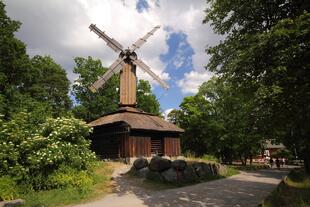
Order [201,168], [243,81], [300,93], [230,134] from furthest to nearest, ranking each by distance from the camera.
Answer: [230,134], [201,168], [243,81], [300,93]

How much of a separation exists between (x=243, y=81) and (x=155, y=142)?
737 inches

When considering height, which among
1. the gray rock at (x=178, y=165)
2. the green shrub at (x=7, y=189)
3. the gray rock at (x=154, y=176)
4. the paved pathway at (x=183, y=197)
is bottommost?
the paved pathway at (x=183, y=197)

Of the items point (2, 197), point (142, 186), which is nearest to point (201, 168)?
point (142, 186)

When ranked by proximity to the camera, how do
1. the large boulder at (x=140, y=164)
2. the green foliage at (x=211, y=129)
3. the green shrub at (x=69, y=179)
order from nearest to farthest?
the green shrub at (x=69, y=179), the large boulder at (x=140, y=164), the green foliage at (x=211, y=129)

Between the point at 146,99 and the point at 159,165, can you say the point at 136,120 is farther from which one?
the point at 146,99

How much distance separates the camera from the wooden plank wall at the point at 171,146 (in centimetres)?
3134

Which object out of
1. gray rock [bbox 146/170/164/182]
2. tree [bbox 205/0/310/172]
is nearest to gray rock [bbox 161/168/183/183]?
gray rock [bbox 146/170/164/182]

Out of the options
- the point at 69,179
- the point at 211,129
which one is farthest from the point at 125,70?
the point at 211,129

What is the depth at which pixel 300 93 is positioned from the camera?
1091cm

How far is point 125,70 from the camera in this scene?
107 feet

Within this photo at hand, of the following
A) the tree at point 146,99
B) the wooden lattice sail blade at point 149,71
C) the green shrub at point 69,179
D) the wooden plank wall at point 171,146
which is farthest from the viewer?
the tree at point 146,99

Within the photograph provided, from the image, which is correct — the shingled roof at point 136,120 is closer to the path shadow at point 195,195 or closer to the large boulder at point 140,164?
the large boulder at point 140,164

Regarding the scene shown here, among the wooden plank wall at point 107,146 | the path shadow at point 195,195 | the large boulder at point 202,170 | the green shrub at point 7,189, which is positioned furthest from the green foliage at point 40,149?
the wooden plank wall at point 107,146

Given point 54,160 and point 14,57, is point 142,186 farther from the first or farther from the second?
point 14,57
